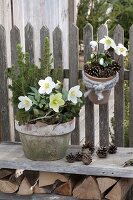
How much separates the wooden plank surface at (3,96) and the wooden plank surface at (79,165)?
57cm

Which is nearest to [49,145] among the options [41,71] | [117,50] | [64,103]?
[64,103]

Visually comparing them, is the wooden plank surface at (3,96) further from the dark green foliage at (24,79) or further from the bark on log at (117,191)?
the bark on log at (117,191)

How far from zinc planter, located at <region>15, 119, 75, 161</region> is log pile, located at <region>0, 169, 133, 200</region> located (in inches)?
5.3

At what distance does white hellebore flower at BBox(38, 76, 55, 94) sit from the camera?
3350 millimetres

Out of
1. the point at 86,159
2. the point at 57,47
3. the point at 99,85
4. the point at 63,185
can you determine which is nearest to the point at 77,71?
the point at 57,47

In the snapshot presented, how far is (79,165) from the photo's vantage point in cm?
338

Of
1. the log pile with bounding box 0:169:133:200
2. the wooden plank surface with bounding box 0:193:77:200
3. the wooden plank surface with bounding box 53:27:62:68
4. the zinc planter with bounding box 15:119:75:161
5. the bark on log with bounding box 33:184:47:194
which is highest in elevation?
the wooden plank surface with bounding box 53:27:62:68

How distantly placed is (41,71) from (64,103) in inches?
12.8

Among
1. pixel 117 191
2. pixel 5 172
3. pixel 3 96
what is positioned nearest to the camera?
pixel 117 191

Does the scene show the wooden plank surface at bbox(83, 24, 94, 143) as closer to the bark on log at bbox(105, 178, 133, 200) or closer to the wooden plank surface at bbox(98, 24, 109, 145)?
the wooden plank surface at bbox(98, 24, 109, 145)

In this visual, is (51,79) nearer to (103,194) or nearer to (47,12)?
(103,194)

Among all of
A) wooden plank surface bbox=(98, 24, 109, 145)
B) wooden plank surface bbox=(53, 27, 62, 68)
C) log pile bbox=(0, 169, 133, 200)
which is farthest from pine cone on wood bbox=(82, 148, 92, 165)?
wooden plank surface bbox=(53, 27, 62, 68)

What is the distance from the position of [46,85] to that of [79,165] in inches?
22.7

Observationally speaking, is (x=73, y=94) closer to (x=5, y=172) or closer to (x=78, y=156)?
(x=78, y=156)
